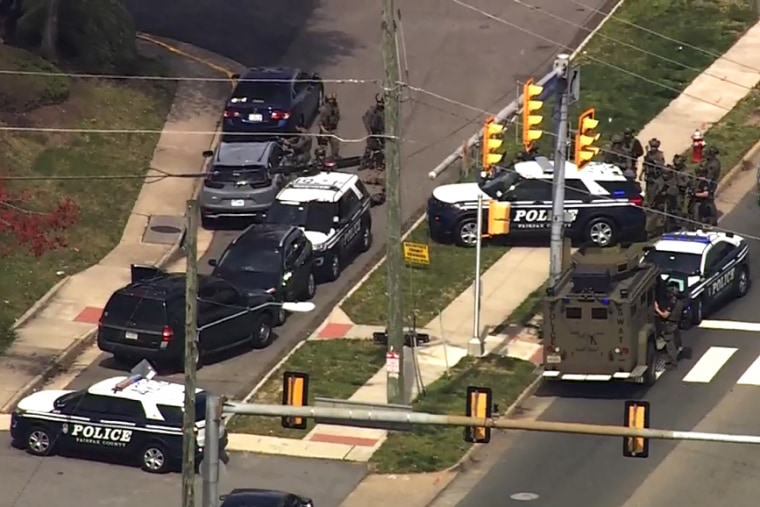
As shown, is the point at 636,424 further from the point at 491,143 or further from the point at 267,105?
the point at 267,105

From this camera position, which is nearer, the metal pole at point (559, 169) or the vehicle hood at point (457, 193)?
the metal pole at point (559, 169)

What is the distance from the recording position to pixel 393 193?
1427 inches

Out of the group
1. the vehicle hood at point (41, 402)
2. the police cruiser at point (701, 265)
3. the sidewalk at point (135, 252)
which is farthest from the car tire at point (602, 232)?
the vehicle hood at point (41, 402)

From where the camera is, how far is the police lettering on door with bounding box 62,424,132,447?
1412 inches

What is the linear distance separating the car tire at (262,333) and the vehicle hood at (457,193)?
6.14 meters

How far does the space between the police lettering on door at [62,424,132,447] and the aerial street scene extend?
6 cm

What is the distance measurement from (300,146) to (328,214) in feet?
17.6

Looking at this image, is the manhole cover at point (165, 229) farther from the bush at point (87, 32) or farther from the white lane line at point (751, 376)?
the white lane line at point (751, 376)

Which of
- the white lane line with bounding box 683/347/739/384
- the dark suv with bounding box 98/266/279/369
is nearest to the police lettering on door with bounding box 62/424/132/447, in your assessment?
the dark suv with bounding box 98/266/279/369

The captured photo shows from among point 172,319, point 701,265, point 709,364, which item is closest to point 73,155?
point 172,319

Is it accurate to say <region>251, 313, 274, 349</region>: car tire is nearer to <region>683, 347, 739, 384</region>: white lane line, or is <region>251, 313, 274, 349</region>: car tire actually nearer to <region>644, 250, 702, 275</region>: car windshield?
<region>644, 250, 702, 275</region>: car windshield

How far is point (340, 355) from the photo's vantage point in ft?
135

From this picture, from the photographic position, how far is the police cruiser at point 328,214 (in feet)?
145

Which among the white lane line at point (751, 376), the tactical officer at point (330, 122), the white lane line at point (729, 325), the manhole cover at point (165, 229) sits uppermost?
the tactical officer at point (330, 122)
